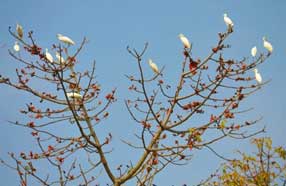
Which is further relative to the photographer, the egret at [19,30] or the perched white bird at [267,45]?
the perched white bird at [267,45]

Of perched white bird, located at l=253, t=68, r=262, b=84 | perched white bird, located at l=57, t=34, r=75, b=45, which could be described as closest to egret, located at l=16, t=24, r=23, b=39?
perched white bird, located at l=57, t=34, r=75, b=45

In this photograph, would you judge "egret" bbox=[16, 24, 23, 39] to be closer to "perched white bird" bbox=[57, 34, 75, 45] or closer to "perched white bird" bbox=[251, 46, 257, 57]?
"perched white bird" bbox=[57, 34, 75, 45]

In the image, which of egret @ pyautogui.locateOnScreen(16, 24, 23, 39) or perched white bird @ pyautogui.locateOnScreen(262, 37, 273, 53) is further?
perched white bird @ pyautogui.locateOnScreen(262, 37, 273, 53)

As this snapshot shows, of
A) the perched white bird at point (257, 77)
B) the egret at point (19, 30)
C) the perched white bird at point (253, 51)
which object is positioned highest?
the egret at point (19, 30)

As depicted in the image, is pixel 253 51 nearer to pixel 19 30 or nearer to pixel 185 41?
pixel 185 41

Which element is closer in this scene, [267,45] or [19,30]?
[19,30]

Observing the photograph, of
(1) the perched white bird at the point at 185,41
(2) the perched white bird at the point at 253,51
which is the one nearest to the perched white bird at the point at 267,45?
(2) the perched white bird at the point at 253,51

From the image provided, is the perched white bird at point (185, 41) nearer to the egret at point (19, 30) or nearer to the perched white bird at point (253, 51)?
the perched white bird at point (253, 51)

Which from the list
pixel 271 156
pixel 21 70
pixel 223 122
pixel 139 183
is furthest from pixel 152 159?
pixel 271 156

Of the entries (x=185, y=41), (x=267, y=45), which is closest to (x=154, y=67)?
(x=185, y=41)

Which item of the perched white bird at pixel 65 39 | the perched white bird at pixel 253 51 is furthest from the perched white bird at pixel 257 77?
the perched white bird at pixel 65 39

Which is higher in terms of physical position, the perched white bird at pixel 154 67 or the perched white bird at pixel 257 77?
the perched white bird at pixel 154 67

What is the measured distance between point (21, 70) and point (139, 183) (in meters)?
2.14

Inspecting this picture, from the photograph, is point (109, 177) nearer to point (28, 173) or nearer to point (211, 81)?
point (28, 173)
